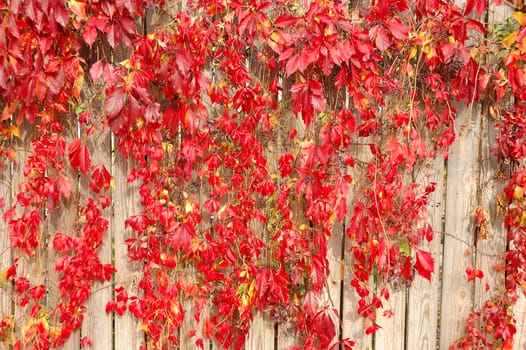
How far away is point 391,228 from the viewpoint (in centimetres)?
271

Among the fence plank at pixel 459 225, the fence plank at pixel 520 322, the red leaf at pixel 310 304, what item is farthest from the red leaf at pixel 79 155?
the fence plank at pixel 520 322

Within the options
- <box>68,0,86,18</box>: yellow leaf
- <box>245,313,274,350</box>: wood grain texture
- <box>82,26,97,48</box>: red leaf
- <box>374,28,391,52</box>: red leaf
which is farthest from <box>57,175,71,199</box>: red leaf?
<box>374,28,391,52</box>: red leaf

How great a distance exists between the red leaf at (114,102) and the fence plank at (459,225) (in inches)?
58.4

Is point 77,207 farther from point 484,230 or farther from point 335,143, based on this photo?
point 484,230

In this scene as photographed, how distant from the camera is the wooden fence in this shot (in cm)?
274

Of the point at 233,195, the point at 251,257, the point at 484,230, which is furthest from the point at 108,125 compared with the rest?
the point at 484,230

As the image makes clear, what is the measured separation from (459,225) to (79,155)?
174cm

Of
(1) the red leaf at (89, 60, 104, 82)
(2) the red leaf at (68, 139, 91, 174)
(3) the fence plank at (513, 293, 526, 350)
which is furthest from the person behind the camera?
(3) the fence plank at (513, 293, 526, 350)

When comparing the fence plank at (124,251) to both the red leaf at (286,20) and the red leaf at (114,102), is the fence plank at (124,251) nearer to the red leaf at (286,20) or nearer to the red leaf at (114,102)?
the red leaf at (114,102)

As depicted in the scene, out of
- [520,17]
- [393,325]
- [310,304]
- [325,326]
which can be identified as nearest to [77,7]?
[310,304]

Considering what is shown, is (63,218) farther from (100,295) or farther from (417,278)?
(417,278)

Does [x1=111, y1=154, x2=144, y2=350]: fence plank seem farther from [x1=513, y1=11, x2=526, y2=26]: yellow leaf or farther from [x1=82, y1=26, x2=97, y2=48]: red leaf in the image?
[x1=513, y1=11, x2=526, y2=26]: yellow leaf

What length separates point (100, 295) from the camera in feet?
9.19

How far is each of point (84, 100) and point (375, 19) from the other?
1311 millimetres
